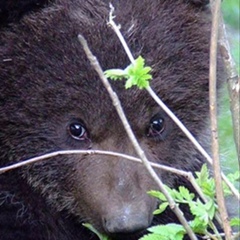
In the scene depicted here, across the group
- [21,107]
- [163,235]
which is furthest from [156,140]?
[163,235]

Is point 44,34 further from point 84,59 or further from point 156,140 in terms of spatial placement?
point 156,140

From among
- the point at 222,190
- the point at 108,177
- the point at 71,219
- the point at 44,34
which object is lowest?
the point at 71,219

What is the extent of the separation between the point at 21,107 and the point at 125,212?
84cm

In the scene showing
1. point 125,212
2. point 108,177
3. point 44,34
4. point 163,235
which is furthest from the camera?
point 44,34

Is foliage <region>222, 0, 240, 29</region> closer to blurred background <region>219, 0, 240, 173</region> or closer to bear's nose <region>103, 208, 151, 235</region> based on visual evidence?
blurred background <region>219, 0, 240, 173</region>

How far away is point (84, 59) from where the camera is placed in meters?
4.31

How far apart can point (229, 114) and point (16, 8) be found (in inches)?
73.4

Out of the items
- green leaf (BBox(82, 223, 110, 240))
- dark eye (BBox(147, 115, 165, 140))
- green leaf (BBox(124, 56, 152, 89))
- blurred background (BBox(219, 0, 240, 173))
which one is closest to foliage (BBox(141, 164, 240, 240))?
green leaf (BBox(124, 56, 152, 89))

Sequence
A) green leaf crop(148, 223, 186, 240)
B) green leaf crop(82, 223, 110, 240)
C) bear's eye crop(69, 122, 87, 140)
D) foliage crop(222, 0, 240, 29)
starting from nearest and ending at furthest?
green leaf crop(148, 223, 186, 240) < green leaf crop(82, 223, 110, 240) < bear's eye crop(69, 122, 87, 140) < foliage crop(222, 0, 240, 29)

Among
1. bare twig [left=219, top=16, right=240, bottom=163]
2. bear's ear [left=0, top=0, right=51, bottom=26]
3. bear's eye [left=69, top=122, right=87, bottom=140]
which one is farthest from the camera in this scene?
bear's eye [left=69, top=122, right=87, bottom=140]

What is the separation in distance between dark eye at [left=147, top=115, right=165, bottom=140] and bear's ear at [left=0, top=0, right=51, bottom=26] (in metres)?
0.74

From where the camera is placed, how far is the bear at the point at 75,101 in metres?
4.31

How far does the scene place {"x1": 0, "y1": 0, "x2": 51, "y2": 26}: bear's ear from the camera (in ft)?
14.1

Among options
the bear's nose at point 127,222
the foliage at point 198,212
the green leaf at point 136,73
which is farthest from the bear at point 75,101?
the green leaf at point 136,73
